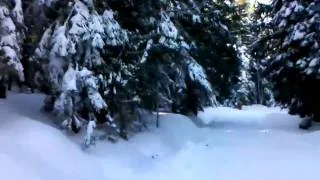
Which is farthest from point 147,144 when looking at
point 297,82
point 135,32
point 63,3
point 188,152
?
point 297,82

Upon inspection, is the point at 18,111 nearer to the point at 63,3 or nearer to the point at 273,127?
the point at 63,3

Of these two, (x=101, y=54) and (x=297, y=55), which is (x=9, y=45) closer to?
(x=101, y=54)

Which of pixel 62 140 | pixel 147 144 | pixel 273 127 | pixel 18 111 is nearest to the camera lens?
pixel 62 140

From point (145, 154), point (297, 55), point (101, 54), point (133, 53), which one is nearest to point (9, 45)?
point (101, 54)

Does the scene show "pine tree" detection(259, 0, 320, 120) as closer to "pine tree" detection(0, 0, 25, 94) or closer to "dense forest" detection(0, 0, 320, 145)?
"dense forest" detection(0, 0, 320, 145)

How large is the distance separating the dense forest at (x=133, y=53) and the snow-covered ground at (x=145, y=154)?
0.60m

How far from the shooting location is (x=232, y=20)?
69.4 ft

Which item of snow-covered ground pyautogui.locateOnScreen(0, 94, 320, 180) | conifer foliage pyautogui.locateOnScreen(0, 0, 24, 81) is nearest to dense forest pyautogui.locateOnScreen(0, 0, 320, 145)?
conifer foliage pyautogui.locateOnScreen(0, 0, 24, 81)

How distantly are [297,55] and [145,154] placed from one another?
27.0 feet

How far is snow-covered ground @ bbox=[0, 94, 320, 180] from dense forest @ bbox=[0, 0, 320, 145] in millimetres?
605

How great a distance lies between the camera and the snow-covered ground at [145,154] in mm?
8773

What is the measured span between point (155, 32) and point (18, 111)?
13.9 ft

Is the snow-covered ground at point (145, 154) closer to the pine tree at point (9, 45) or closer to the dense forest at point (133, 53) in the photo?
the dense forest at point (133, 53)

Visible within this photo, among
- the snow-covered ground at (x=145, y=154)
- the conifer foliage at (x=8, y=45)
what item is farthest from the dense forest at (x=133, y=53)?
the snow-covered ground at (x=145, y=154)
